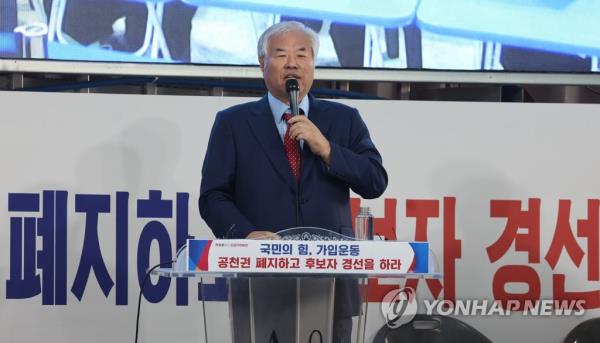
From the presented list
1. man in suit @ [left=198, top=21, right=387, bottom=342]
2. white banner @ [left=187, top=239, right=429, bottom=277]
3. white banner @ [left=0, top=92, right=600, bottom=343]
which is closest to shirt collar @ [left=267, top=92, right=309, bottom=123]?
man in suit @ [left=198, top=21, right=387, bottom=342]

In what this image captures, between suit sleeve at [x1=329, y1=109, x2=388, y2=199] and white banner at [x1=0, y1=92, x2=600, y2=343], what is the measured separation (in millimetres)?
1330


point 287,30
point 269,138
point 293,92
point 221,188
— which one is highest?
point 287,30

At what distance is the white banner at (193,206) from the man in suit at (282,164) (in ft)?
4.37

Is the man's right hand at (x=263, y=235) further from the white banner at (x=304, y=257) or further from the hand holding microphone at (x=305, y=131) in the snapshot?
the hand holding microphone at (x=305, y=131)

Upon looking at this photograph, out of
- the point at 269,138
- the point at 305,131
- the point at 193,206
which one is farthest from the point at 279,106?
the point at 193,206

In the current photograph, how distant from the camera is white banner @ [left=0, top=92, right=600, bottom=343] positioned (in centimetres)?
402

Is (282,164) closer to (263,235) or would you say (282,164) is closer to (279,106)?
(279,106)

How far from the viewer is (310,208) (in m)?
2.61

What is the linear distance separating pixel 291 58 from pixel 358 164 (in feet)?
1.13

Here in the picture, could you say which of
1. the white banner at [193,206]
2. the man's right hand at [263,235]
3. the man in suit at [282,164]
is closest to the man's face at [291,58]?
the man in suit at [282,164]

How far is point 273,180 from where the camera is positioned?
8.63ft

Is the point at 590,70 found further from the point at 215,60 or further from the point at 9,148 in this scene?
the point at 9,148

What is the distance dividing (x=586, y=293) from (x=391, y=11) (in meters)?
1.43

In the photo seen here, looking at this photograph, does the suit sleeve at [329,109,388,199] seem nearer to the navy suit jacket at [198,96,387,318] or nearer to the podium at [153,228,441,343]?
the navy suit jacket at [198,96,387,318]
